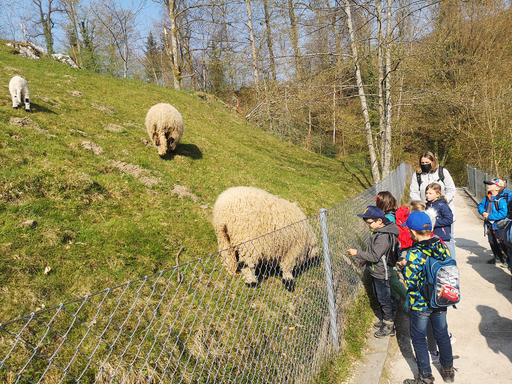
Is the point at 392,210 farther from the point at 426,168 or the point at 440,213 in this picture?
the point at 426,168

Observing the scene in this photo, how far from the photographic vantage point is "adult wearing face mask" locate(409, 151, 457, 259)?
5.04 meters

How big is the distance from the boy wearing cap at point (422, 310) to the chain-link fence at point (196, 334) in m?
0.88

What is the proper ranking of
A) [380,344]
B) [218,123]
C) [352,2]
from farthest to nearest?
[218,123]
[352,2]
[380,344]

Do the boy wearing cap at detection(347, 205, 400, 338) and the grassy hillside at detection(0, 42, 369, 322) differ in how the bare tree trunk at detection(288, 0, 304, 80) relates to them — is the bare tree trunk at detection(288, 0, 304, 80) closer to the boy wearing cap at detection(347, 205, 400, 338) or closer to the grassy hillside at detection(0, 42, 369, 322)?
the grassy hillside at detection(0, 42, 369, 322)

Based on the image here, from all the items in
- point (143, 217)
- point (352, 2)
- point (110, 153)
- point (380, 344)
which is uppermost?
point (352, 2)

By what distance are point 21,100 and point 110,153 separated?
3.44 m

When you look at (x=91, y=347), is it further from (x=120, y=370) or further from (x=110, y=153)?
(x=110, y=153)

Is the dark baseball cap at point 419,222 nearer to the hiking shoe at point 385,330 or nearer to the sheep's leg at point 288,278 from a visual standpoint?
the hiking shoe at point 385,330

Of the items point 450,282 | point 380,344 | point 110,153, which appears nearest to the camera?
point 450,282

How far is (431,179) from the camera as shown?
5.18 m

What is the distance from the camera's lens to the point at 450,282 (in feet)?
9.52

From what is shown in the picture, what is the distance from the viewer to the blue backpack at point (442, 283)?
2.89m

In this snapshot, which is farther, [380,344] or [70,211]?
[70,211]

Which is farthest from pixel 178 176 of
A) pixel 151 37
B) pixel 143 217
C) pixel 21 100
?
pixel 151 37
